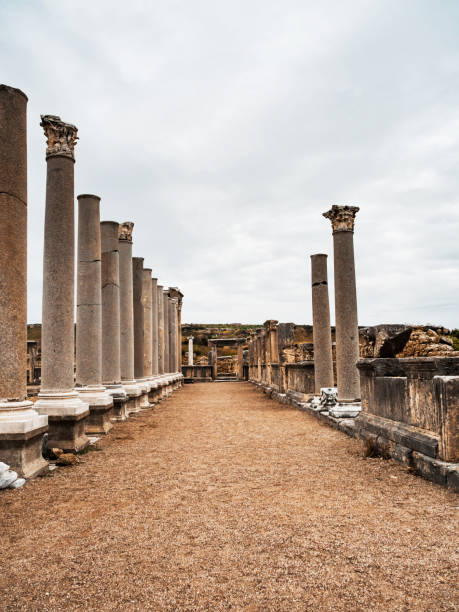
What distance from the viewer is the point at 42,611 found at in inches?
107

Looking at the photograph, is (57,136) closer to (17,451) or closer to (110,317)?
(110,317)

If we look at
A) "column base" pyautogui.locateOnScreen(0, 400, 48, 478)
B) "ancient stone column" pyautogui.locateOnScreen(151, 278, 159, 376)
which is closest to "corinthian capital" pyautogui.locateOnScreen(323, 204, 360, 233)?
"column base" pyautogui.locateOnScreen(0, 400, 48, 478)

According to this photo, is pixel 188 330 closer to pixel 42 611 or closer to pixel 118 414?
pixel 118 414

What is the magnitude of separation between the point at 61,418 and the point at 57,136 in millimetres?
4484

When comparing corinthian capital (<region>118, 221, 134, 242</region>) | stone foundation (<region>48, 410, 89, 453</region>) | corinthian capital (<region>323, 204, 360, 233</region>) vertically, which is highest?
corinthian capital (<region>118, 221, 134, 242</region>)

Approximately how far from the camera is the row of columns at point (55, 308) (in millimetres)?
5953

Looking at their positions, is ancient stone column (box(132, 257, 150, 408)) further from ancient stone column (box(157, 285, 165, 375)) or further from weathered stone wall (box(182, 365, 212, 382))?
weathered stone wall (box(182, 365, 212, 382))

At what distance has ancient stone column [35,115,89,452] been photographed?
7.25m

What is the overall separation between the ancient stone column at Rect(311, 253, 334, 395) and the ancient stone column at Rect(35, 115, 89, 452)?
6.74 meters

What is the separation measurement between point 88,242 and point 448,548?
836 cm

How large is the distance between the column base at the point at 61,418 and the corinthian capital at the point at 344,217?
6251mm

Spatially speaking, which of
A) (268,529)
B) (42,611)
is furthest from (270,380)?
(42,611)

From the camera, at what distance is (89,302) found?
388 inches

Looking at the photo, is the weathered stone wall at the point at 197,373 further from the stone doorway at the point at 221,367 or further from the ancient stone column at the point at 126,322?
the ancient stone column at the point at 126,322
